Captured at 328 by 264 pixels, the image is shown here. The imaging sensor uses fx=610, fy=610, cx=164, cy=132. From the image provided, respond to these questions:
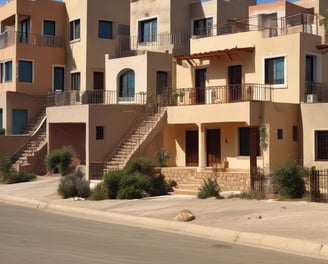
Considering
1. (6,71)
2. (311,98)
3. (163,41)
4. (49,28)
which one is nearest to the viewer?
(311,98)

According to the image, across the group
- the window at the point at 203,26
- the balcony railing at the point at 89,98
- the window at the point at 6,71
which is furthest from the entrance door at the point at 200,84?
the window at the point at 6,71

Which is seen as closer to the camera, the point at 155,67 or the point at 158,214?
the point at 158,214

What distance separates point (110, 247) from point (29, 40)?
31220mm

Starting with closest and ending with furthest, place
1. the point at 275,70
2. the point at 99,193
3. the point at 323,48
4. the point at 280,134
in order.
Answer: the point at 99,193 < the point at 280,134 < the point at 323,48 < the point at 275,70

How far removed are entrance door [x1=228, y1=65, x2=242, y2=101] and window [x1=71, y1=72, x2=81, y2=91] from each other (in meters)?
13.4

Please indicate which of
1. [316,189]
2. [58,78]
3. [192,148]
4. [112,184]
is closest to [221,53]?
[192,148]

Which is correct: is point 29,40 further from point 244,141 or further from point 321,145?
point 321,145

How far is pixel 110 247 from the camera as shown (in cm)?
1234

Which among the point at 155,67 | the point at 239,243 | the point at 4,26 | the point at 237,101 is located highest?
the point at 4,26

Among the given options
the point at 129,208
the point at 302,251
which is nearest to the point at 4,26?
the point at 129,208

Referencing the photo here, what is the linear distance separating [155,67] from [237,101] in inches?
315

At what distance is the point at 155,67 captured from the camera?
3394cm

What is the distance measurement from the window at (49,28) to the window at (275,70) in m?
18.3

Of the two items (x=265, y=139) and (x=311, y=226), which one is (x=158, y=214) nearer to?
(x=311, y=226)
